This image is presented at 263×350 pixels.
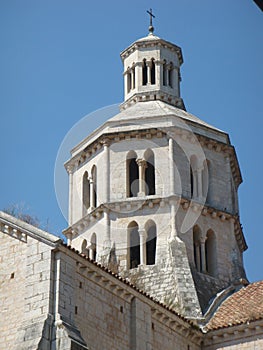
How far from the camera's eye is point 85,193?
106ft

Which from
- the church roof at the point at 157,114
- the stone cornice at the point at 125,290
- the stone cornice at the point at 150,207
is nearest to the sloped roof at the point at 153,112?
the church roof at the point at 157,114

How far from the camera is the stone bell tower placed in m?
29.2

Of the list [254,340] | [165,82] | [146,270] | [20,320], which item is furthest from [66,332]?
[165,82]

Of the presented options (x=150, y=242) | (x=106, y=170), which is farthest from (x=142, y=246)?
(x=106, y=170)

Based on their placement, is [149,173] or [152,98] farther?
[152,98]

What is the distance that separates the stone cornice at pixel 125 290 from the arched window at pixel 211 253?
4.33 meters

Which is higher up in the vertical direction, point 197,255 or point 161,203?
point 161,203

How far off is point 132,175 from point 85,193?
196 centimetres

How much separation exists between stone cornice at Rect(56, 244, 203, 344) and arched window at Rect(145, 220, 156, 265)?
442cm

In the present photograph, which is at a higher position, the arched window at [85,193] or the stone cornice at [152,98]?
the stone cornice at [152,98]

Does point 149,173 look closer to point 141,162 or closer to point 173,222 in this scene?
point 141,162

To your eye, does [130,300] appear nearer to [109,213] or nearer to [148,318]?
[148,318]

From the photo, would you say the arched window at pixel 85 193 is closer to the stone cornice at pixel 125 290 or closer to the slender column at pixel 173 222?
the slender column at pixel 173 222

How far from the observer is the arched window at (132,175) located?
30900mm
